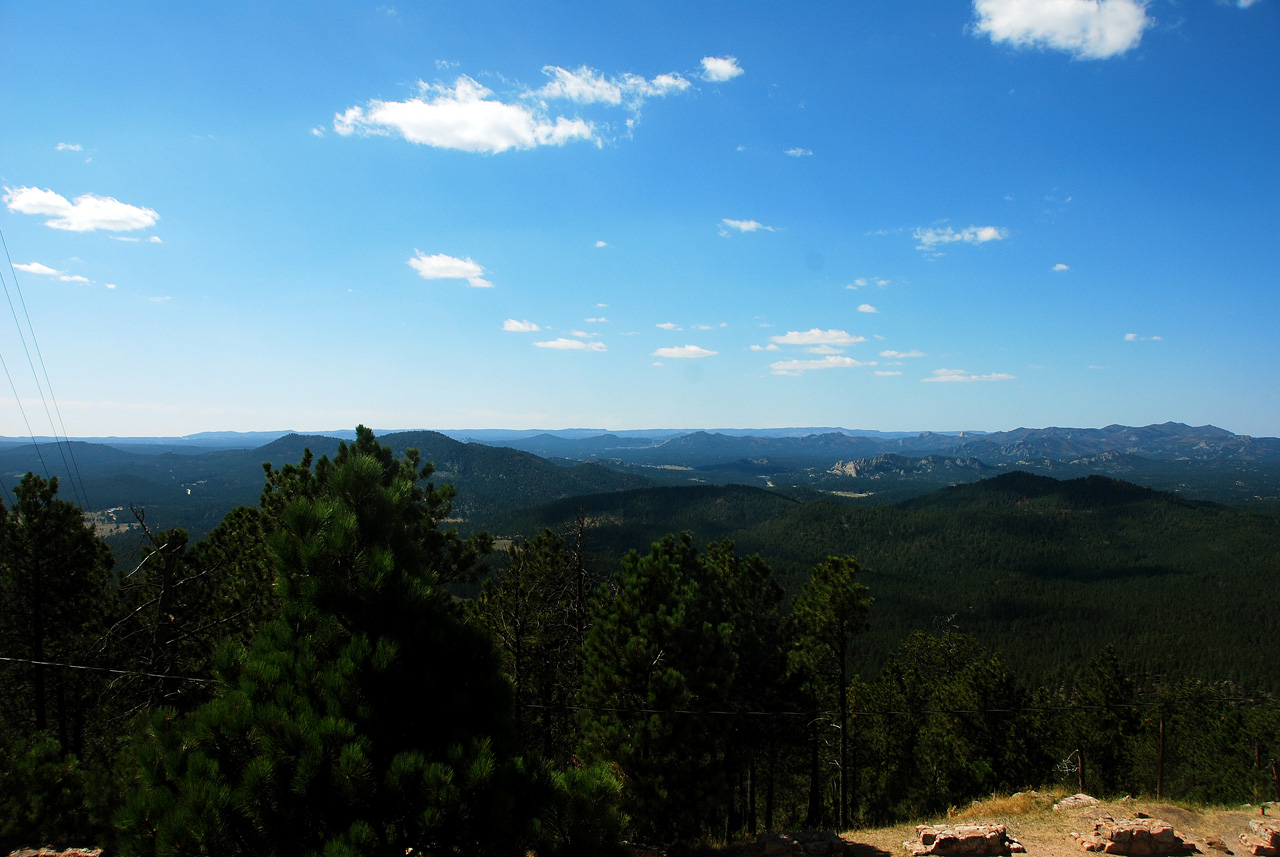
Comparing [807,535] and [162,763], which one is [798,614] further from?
[807,535]

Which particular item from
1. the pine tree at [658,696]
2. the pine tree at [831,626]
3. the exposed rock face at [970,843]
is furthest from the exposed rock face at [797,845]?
the pine tree at [831,626]

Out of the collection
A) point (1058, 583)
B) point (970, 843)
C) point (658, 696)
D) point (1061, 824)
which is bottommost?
point (1058, 583)

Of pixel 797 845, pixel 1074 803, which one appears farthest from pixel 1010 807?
pixel 797 845

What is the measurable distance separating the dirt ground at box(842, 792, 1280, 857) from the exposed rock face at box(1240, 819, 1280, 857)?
18 cm

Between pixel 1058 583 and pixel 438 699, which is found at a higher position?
pixel 438 699

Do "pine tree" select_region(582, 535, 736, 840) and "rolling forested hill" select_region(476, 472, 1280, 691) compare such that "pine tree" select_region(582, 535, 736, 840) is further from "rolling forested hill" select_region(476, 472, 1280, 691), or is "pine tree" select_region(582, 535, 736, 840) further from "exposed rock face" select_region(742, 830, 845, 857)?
"rolling forested hill" select_region(476, 472, 1280, 691)

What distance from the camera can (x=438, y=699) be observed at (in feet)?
15.7

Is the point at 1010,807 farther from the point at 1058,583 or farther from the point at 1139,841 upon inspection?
the point at 1058,583

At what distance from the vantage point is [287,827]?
4.12m

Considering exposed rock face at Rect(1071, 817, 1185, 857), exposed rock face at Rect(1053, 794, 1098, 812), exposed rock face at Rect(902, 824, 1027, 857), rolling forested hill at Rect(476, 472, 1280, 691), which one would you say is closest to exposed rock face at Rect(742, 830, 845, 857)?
exposed rock face at Rect(902, 824, 1027, 857)

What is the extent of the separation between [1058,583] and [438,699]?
182046 millimetres

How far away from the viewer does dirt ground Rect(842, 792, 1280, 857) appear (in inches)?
462

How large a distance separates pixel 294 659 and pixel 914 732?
3359 centimetres

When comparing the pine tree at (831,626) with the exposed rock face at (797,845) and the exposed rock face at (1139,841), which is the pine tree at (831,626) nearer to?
the exposed rock face at (797,845)
